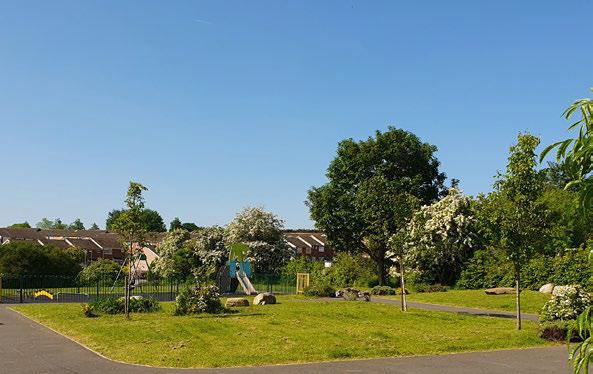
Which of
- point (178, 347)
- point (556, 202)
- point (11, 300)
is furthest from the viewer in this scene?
point (556, 202)

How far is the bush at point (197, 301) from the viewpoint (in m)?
26.4

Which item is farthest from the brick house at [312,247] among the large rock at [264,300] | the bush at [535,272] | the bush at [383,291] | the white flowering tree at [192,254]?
the large rock at [264,300]

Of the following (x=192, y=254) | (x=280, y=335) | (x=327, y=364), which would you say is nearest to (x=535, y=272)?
(x=280, y=335)

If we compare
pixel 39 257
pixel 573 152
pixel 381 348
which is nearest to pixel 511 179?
pixel 381 348

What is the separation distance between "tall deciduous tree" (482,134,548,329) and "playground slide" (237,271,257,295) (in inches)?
936

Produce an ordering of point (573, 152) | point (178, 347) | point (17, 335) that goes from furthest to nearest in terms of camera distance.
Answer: point (17, 335), point (178, 347), point (573, 152)

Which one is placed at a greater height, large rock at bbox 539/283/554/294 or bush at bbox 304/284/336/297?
large rock at bbox 539/283/554/294

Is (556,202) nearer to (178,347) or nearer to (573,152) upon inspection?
(178,347)

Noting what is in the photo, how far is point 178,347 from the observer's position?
56.0 feet

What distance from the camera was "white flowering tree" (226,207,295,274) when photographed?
56.1m

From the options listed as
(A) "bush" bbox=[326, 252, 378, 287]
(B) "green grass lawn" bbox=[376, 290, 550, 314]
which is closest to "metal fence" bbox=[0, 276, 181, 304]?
(A) "bush" bbox=[326, 252, 378, 287]

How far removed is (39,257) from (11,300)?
664 inches

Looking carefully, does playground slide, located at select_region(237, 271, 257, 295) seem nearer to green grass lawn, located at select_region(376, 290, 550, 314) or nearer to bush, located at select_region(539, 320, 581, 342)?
green grass lawn, located at select_region(376, 290, 550, 314)

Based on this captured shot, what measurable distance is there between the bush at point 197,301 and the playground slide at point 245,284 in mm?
14154
